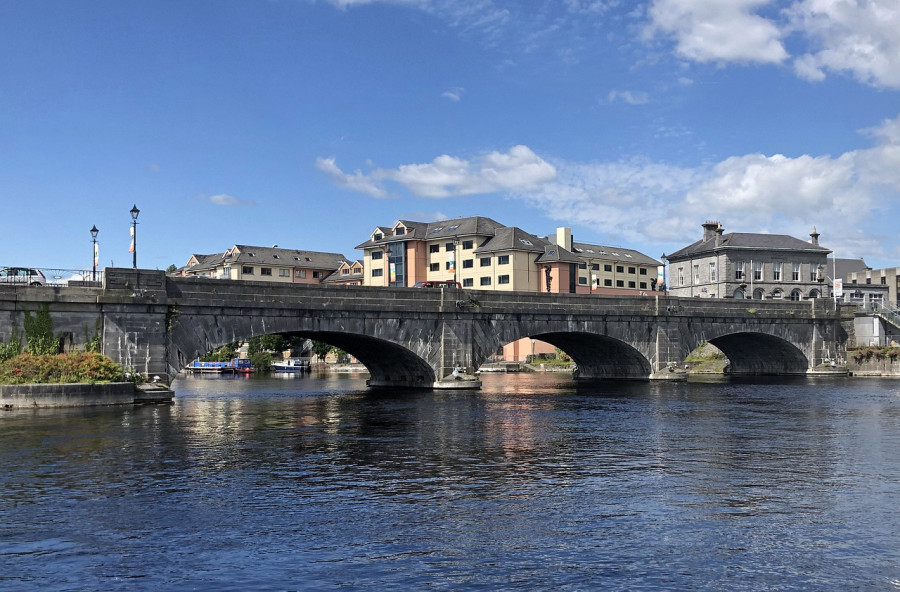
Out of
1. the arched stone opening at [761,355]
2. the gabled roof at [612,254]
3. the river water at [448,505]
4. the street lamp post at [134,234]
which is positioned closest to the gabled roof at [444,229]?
the gabled roof at [612,254]

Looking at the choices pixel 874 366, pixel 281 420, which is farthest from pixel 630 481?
pixel 874 366

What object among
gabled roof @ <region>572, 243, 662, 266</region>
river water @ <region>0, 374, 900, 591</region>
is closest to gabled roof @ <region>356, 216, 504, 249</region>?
gabled roof @ <region>572, 243, 662, 266</region>

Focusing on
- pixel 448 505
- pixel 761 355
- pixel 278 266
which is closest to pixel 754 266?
pixel 761 355

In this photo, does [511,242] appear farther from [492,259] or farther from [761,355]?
[761,355]

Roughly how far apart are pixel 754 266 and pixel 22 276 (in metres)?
96.8

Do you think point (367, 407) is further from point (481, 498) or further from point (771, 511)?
point (771, 511)

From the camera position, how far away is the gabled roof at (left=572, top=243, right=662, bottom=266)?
152 m

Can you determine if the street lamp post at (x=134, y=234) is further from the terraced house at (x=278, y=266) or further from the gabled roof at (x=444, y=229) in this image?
the terraced house at (x=278, y=266)

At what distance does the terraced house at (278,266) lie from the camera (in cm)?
16138

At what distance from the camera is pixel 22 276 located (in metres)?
50.0

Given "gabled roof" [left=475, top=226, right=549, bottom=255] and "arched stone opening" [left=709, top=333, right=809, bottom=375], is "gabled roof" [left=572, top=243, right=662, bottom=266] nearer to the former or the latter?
"gabled roof" [left=475, top=226, right=549, bottom=255]

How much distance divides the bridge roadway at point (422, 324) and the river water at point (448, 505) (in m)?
9.62

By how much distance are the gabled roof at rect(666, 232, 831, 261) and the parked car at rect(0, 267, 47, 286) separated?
9182cm

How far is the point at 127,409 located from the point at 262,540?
29.6m
